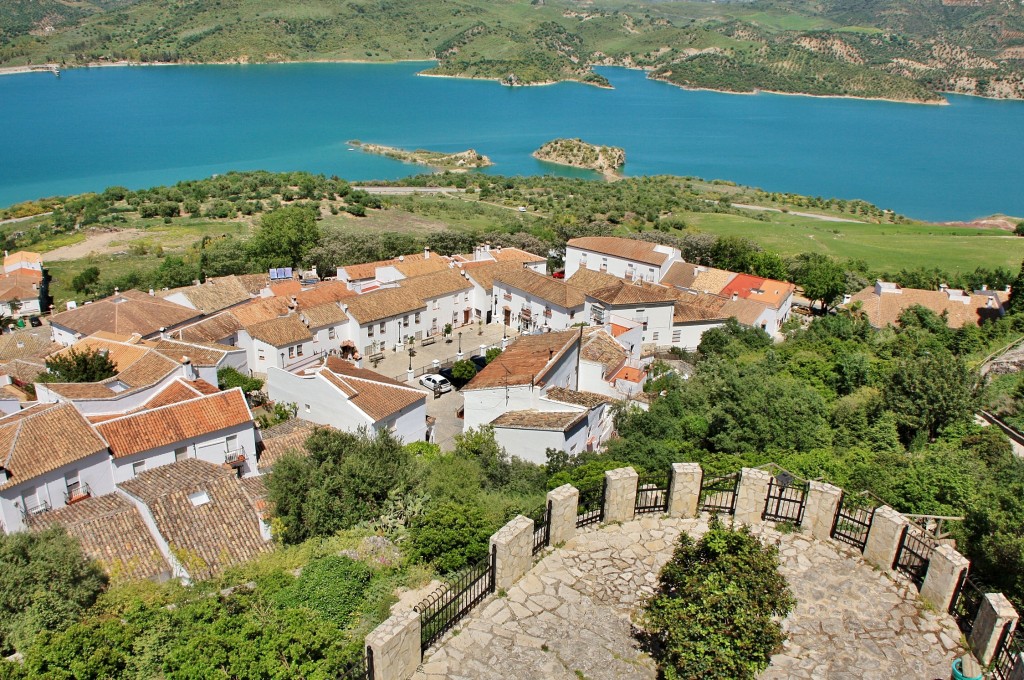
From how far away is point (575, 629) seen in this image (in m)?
9.74

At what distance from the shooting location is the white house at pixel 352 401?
2822 centimetres

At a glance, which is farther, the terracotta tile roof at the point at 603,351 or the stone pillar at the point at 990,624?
the terracotta tile roof at the point at 603,351

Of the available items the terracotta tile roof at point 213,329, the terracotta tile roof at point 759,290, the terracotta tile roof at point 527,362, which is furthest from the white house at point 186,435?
the terracotta tile roof at point 759,290

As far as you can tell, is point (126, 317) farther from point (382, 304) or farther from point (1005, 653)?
point (1005, 653)

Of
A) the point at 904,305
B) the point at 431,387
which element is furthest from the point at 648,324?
the point at 904,305

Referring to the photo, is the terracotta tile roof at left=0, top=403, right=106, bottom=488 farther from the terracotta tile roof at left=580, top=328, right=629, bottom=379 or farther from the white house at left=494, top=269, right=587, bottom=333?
the white house at left=494, top=269, right=587, bottom=333

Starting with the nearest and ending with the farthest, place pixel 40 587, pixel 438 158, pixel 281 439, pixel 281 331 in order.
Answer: pixel 40 587
pixel 281 439
pixel 281 331
pixel 438 158

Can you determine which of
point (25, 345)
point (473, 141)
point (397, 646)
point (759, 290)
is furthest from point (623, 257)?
point (473, 141)

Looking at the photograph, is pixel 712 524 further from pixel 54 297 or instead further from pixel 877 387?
pixel 54 297

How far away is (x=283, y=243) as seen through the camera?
59.1 metres

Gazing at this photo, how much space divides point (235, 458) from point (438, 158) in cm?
11244

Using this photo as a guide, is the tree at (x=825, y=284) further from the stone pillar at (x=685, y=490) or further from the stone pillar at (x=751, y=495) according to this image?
the stone pillar at (x=685, y=490)

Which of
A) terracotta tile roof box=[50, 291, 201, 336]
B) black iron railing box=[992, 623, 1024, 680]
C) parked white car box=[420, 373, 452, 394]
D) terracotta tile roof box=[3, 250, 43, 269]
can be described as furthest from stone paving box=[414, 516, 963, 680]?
terracotta tile roof box=[3, 250, 43, 269]

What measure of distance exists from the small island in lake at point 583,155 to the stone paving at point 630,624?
4793 inches
